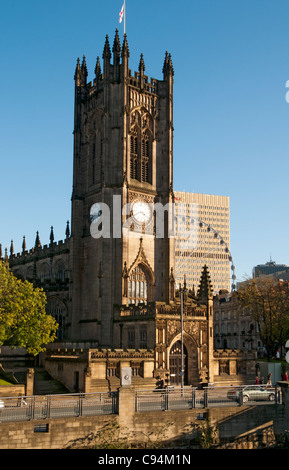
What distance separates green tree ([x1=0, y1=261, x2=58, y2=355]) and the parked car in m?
15.4

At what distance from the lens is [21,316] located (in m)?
43.7

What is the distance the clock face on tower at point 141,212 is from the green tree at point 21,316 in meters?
21.9

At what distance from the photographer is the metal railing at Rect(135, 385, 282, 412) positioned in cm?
3434

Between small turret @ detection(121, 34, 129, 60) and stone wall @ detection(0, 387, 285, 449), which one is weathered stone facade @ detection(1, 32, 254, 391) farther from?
stone wall @ detection(0, 387, 285, 449)

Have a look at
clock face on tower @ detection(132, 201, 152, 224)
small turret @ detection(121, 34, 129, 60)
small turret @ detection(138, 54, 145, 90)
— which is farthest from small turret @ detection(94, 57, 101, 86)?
clock face on tower @ detection(132, 201, 152, 224)

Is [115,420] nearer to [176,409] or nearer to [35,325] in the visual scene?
[176,409]

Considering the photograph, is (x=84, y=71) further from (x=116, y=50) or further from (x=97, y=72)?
(x=116, y=50)

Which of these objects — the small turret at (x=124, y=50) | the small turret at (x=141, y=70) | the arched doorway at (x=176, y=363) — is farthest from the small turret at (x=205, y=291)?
Answer: the small turret at (x=124, y=50)

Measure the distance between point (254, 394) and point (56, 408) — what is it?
14.5 meters

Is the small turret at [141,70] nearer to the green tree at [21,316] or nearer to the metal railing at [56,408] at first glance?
the green tree at [21,316]

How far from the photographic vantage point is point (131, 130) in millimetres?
68125

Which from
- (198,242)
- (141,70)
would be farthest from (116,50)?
(198,242)

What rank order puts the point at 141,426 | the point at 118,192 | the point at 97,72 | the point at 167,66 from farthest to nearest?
the point at 167,66
the point at 97,72
the point at 118,192
the point at 141,426

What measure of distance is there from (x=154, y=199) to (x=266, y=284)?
17.2 m
